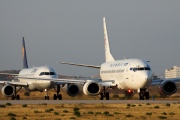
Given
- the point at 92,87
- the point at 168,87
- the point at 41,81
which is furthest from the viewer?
the point at 41,81

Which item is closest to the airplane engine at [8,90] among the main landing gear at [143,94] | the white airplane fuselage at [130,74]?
the white airplane fuselage at [130,74]

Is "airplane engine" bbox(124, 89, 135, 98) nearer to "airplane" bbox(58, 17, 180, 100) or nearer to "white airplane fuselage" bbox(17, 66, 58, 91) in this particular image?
"airplane" bbox(58, 17, 180, 100)

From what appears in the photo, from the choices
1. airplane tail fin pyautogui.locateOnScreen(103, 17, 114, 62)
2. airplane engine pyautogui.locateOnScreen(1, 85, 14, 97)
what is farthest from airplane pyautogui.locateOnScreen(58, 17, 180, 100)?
airplane engine pyautogui.locateOnScreen(1, 85, 14, 97)

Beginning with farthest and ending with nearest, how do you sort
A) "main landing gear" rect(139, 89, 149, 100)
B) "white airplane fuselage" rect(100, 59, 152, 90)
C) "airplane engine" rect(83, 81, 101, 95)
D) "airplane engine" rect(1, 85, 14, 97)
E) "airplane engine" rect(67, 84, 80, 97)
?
1. "airplane engine" rect(1, 85, 14, 97)
2. "airplane engine" rect(67, 84, 80, 97)
3. "airplane engine" rect(83, 81, 101, 95)
4. "main landing gear" rect(139, 89, 149, 100)
5. "white airplane fuselage" rect(100, 59, 152, 90)

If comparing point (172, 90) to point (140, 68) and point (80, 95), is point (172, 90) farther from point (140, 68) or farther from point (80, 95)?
point (80, 95)

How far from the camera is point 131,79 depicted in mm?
57469

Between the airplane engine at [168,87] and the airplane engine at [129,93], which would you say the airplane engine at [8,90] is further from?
the airplane engine at [168,87]

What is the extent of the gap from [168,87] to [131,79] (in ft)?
14.0

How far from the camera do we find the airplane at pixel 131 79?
56.0 m

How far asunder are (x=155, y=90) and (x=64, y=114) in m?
29.9

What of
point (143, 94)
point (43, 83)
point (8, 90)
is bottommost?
point (143, 94)

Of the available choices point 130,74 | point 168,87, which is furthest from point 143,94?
point 168,87

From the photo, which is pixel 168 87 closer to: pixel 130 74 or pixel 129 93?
pixel 130 74

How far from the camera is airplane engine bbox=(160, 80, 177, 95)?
59.5m
